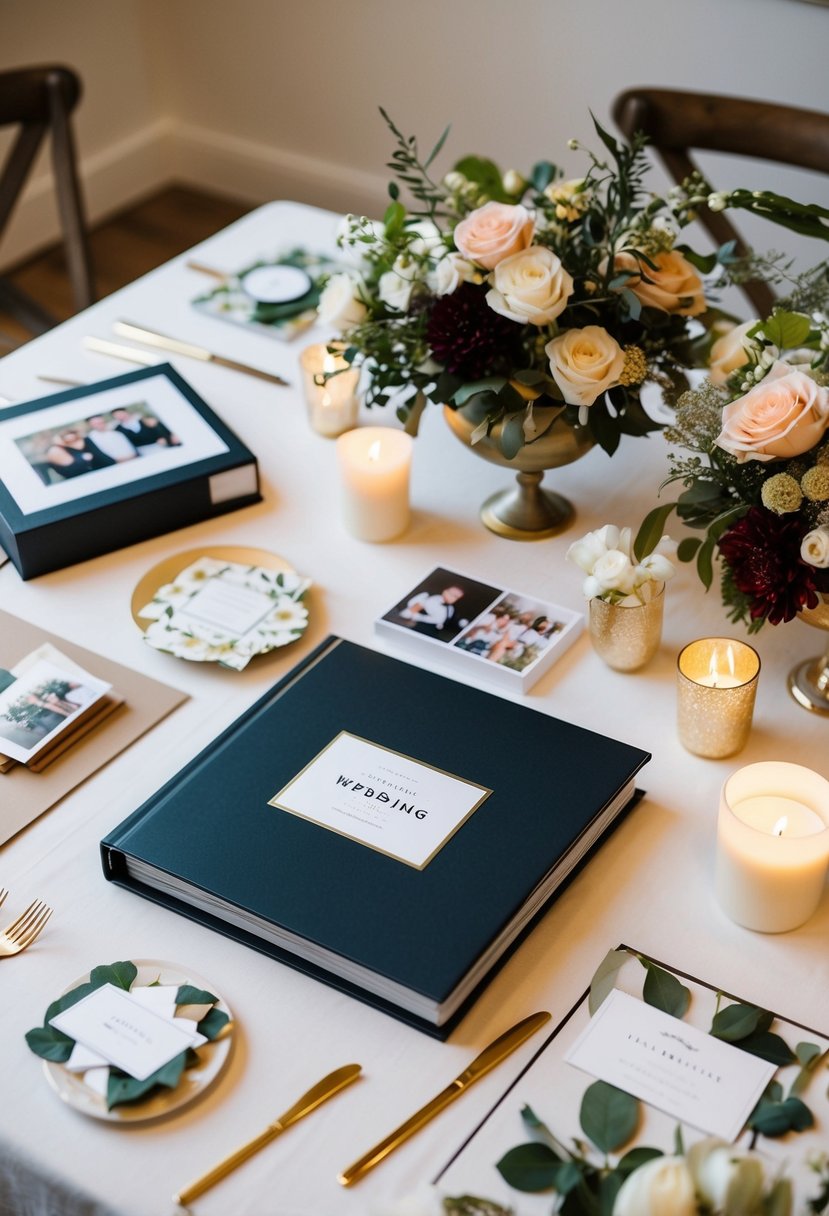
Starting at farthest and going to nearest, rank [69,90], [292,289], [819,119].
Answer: [69,90] < [819,119] < [292,289]

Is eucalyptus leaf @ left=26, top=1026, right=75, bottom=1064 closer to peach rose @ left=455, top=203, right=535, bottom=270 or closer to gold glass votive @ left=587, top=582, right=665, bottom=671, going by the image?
gold glass votive @ left=587, top=582, right=665, bottom=671

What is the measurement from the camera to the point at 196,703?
1251mm

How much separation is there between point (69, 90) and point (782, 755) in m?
1.61

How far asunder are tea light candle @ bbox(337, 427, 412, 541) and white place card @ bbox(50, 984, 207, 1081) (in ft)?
2.03

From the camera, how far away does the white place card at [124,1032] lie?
3.05ft

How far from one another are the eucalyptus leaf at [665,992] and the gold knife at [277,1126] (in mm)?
228

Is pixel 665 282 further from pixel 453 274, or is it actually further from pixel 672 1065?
pixel 672 1065

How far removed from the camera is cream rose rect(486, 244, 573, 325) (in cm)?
123

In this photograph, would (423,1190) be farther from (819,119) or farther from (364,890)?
(819,119)

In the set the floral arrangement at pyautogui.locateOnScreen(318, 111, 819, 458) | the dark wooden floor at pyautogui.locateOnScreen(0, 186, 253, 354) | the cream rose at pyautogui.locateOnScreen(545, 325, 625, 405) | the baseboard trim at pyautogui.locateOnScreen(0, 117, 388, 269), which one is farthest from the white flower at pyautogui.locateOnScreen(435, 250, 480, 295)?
the baseboard trim at pyautogui.locateOnScreen(0, 117, 388, 269)

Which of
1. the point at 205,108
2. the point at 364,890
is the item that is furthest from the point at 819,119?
the point at 205,108

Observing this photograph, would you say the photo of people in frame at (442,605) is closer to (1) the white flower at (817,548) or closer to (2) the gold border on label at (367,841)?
(2) the gold border on label at (367,841)

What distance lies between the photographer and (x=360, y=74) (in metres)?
3.37

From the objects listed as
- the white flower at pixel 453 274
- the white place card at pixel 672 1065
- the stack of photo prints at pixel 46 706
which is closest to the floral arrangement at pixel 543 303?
the white flower at pixel 453 274
